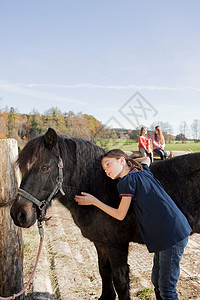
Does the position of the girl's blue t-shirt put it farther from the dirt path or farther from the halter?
the dirt path

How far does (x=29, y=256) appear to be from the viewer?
374 centimetres

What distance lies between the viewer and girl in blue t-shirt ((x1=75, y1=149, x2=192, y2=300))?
179 cm

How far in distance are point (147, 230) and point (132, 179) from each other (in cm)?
43

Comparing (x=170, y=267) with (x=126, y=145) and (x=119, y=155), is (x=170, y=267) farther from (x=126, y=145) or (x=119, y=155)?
(x=126, y=145)

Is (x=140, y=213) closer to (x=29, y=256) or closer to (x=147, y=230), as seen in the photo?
(x=147, y=230)

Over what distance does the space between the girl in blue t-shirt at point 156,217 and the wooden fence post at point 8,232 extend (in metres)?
0.96

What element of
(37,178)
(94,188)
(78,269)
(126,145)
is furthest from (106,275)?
(126,145)

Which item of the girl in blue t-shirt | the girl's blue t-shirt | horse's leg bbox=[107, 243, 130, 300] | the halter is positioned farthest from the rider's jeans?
the halter

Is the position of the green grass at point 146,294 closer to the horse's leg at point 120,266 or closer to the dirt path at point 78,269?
the dirt path at point 78,269

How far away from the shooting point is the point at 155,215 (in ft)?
5.91

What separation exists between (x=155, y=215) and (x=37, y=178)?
1.03 metres

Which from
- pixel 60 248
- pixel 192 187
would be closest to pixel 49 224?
pixel 60 248

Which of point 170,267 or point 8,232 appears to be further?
point 8,232

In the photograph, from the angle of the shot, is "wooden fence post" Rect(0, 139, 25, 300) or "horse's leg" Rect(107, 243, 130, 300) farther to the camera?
"wooden fence post" Rect(0, 139, 25, 300)
